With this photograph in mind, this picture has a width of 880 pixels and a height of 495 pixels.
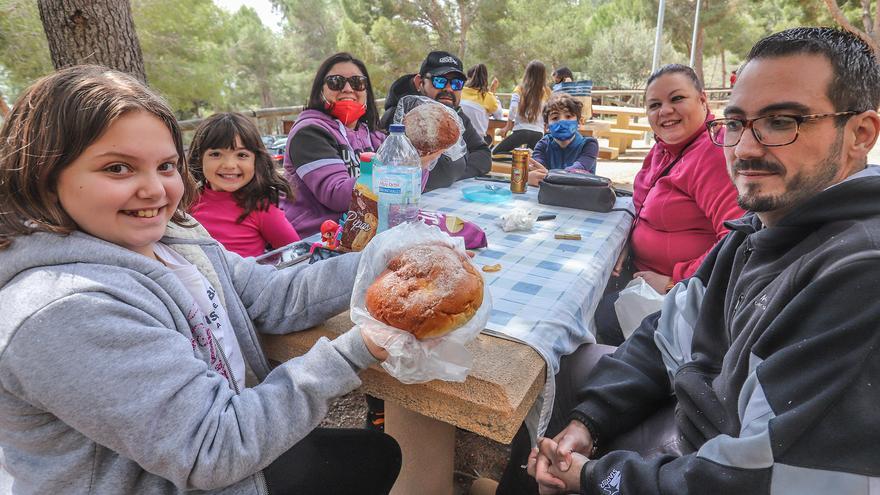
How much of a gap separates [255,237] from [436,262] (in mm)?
1457

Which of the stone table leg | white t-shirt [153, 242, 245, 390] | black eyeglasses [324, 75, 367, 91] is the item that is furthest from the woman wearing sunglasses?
white t-shirt [153, 242, 245, 390]

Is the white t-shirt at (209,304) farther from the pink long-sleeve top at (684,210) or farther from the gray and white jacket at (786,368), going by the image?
the pink long-sleeve top at (684,210)

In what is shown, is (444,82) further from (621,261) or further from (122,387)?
(122,387)

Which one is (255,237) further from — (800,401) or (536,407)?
(800,401)

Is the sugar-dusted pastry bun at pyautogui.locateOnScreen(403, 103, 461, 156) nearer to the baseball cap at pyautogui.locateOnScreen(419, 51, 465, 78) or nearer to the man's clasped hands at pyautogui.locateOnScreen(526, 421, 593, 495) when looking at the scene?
the baseball cap at pyautogui.locateOnScreen(419, 51, 465, 78)

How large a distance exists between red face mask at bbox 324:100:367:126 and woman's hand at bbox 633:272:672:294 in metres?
1.76

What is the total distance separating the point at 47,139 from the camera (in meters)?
0.91

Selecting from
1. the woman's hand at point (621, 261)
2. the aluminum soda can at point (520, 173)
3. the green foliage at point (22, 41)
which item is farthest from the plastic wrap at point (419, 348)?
the green foliage at point (22, 41)

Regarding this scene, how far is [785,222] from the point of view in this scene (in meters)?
1.09

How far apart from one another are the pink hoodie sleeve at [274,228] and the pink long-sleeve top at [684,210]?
1.80 metres

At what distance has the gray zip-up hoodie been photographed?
810 mm

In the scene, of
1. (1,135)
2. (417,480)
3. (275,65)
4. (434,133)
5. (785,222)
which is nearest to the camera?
(1,135)

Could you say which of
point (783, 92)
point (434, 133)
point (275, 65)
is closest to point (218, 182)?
point (434, 133)

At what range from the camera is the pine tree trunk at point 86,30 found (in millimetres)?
2914
